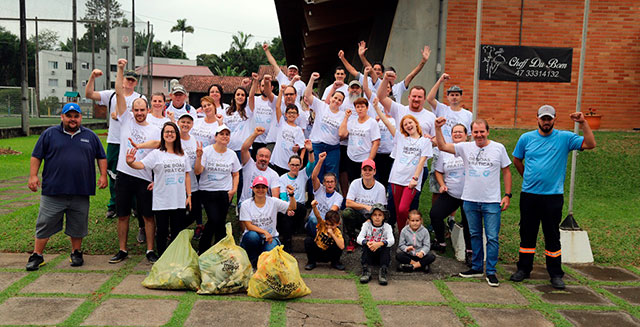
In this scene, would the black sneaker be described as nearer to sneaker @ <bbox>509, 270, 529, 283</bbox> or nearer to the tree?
sneaker @ <bbox>509, 270, 529, 283</bbox>

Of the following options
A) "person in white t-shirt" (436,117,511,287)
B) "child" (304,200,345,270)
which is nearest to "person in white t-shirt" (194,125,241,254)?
"child" (304,200,345,270)

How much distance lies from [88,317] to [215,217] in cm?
198

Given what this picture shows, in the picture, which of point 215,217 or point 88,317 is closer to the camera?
point 88,317

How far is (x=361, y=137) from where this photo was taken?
6.85 meters

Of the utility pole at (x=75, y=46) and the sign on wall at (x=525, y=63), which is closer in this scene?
the sign on wall at (x=525, y=63)

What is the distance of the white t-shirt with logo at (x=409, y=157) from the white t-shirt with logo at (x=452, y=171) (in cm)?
27

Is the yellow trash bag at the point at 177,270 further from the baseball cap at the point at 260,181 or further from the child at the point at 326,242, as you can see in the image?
the child at the point at 326,242

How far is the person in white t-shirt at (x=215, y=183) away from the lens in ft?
20.2

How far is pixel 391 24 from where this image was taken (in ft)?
38.5

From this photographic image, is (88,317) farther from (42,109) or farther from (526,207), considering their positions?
(42,109)

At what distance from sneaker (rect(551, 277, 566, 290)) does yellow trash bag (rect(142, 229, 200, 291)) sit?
3.65m

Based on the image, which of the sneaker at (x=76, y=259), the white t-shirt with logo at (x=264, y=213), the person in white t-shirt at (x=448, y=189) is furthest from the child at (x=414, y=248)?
the sneaker at (x=76, y=259)

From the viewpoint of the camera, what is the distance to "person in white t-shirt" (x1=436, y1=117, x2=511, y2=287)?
5703 millimetres

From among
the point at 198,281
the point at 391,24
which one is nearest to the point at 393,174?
the point at 198,281
